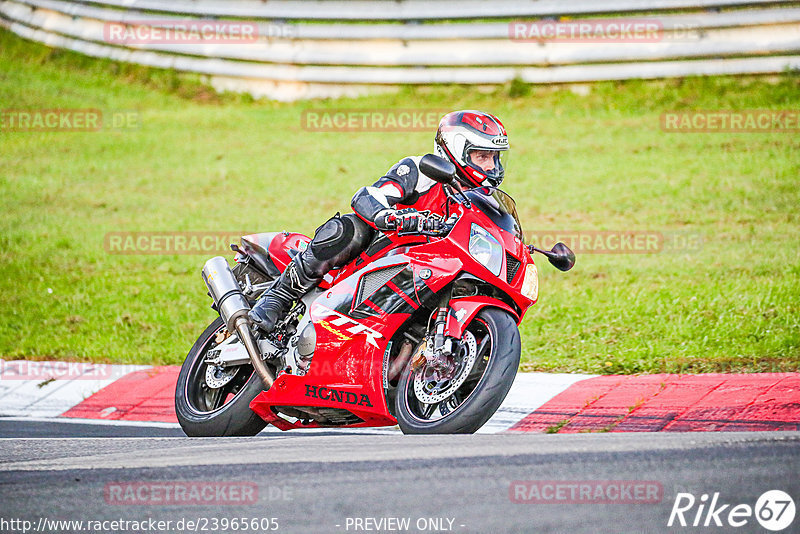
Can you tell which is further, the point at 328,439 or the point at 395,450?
the point at 328,439

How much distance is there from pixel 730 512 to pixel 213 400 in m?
3.38

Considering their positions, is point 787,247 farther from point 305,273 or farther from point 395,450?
point 395,450

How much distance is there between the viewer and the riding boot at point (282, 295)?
562 cm

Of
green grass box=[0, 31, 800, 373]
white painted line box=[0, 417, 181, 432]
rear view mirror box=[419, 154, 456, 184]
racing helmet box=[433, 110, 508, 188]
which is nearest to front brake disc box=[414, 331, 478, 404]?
rear view mirror box=[419, 154, 456, 184]

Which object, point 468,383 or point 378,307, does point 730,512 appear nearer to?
point 468,383

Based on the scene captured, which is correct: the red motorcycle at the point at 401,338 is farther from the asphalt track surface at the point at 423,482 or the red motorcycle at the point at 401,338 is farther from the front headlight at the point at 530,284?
the asphalt track surface at the point at 423,482

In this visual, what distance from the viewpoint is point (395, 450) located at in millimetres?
4266

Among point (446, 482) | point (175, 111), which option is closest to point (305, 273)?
point (446, 482)

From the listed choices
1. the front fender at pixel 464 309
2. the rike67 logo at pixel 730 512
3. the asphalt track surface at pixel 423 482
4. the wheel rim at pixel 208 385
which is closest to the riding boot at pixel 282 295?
the wheel rim at pixel 208 385

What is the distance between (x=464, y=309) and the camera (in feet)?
16.1

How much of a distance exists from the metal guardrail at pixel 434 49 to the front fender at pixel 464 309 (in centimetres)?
864

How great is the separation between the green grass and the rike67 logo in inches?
124

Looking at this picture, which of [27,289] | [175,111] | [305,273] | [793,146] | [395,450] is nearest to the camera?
[395,450]

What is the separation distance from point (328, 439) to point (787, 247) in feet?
18.9
